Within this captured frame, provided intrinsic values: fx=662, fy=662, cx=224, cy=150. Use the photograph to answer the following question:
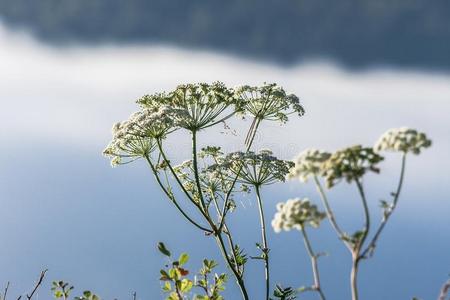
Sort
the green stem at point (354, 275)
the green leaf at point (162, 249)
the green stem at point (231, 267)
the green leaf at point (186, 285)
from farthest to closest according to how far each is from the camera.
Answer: the green stem at point (231, 267) < the green leaf at point (186, 285) < the green leaf at point (162, 249) < the green stem at point (354, 275)

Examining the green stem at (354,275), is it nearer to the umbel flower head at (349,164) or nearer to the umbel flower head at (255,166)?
the umbel flower head at (349,164)

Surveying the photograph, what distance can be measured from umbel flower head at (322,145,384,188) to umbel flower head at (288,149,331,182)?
0.15 metres

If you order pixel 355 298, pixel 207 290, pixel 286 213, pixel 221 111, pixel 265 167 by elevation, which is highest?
pixel 221 111

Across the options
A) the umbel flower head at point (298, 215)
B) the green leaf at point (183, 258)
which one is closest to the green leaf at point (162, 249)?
the green leaf at point (183, 258)

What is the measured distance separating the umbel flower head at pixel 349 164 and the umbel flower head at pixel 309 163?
0.48 feet

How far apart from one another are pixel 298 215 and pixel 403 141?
1.28 m

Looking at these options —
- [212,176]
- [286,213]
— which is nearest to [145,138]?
[212,176]

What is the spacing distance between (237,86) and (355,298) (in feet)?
29.2

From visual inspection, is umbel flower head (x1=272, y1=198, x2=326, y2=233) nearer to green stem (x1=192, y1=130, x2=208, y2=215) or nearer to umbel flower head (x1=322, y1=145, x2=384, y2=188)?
umbel flower head (x1=322, y1=145, x2=384, y2=188)

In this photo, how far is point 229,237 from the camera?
14.0 meters

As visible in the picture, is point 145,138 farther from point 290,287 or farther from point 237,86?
point 290,287

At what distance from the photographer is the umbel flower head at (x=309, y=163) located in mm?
6668

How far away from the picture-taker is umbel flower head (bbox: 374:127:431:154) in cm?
659

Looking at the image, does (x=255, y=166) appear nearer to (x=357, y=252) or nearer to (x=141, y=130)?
(x=141, y=130)
